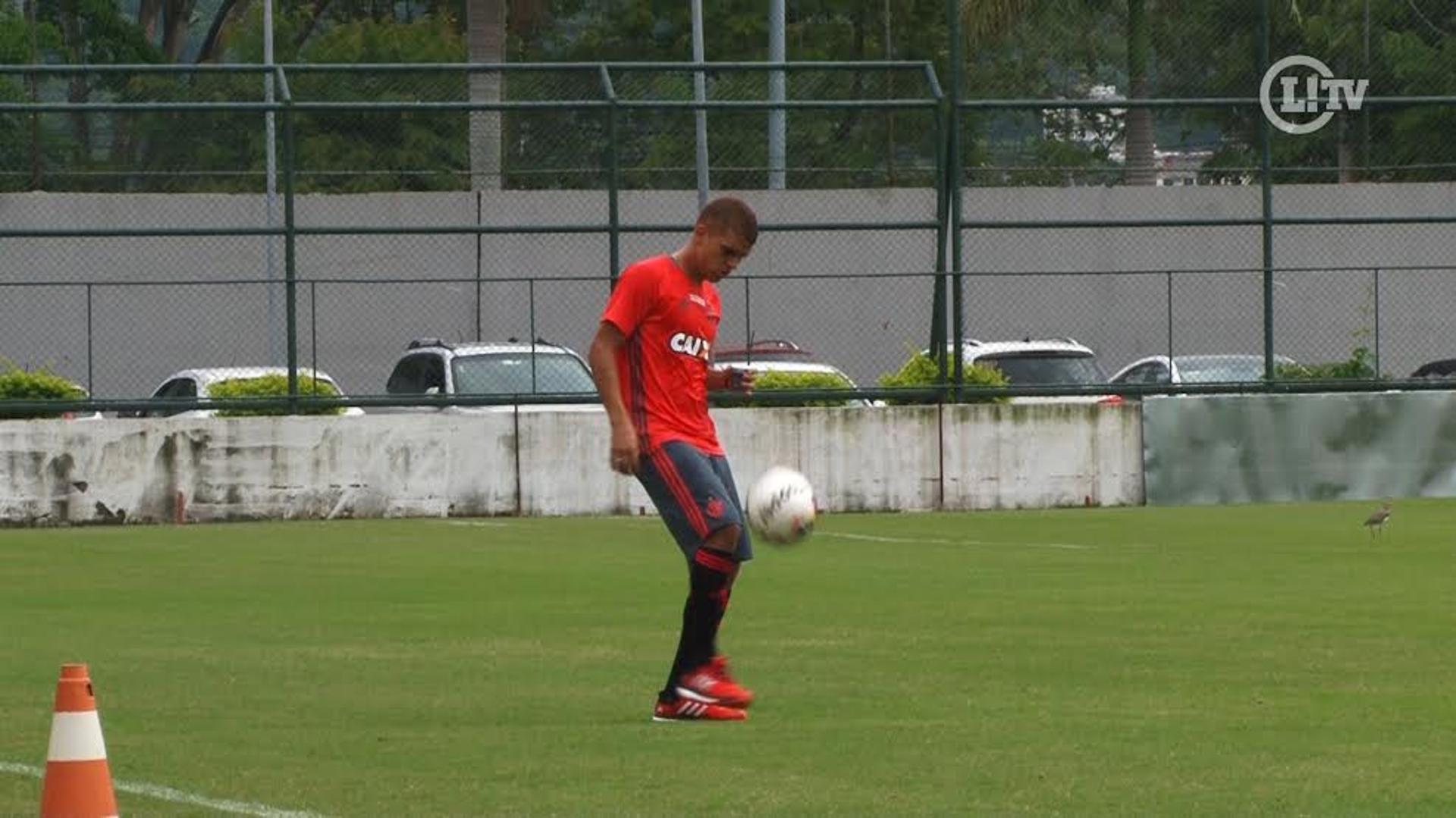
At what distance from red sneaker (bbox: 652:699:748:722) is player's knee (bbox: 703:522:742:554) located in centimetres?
59

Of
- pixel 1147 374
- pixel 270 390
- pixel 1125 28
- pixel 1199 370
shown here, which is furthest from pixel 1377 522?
pixel 1147 374

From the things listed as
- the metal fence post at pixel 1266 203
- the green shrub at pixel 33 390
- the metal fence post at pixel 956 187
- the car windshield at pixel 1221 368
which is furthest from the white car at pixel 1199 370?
the green shrub at pixel 33 390

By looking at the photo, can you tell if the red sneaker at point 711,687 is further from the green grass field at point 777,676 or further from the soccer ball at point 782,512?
the soccer ball at point 782,512

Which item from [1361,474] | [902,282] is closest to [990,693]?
[1361,474]

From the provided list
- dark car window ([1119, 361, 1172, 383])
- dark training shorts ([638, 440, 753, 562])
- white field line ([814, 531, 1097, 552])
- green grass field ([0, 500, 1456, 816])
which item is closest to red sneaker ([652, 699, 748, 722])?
green grass field ([0, 500, 1456, 816])

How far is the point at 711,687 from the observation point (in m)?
10.9

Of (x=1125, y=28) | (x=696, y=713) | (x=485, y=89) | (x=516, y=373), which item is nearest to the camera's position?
(x=696, y=713)

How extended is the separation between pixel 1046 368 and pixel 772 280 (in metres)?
10.3

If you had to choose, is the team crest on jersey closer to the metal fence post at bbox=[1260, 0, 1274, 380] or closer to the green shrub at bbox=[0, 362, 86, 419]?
the green shrub at bbox=[0, 362, 86, 419]

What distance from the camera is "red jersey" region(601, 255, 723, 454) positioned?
36.5 ft

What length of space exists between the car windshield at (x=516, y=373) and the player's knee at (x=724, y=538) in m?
17.5

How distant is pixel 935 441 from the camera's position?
26375mm

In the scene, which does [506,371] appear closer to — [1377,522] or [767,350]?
[767,350]

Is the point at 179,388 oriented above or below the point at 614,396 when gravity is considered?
above
